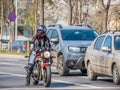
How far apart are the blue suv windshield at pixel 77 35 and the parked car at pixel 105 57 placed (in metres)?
2.44

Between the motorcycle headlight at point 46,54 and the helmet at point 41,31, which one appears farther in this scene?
the helmet at point 41,31

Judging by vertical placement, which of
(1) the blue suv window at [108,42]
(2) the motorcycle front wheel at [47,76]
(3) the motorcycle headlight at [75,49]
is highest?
(1) the blue suv window at [108,42]

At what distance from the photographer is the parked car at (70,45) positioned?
21.8 meters

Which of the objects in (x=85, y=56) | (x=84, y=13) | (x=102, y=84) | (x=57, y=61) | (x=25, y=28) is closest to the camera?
(x=102, y=84)

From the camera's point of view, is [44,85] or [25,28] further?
[25,28]

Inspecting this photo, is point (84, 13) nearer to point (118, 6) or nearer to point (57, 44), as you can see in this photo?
point (118, 6)

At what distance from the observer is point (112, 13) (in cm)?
6194

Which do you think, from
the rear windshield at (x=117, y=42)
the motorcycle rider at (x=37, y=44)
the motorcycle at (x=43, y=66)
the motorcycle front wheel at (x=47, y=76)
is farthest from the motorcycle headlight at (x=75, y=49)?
the motorcycle front wheel at (x=47, y=76)

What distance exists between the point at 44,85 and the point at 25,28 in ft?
255

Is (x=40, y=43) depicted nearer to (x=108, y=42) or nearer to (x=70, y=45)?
(x=108, y=42)

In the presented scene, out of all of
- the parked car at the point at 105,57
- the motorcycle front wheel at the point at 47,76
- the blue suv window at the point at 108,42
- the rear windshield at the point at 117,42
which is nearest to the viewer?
the motorcycle front wheel at the point at 47,76

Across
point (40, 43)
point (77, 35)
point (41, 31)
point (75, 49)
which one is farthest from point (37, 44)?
point (77, 35)

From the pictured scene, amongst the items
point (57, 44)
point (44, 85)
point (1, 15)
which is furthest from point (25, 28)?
point (44, 85)

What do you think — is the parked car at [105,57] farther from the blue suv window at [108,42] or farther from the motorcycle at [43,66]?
the motorcycle at [43,66]
